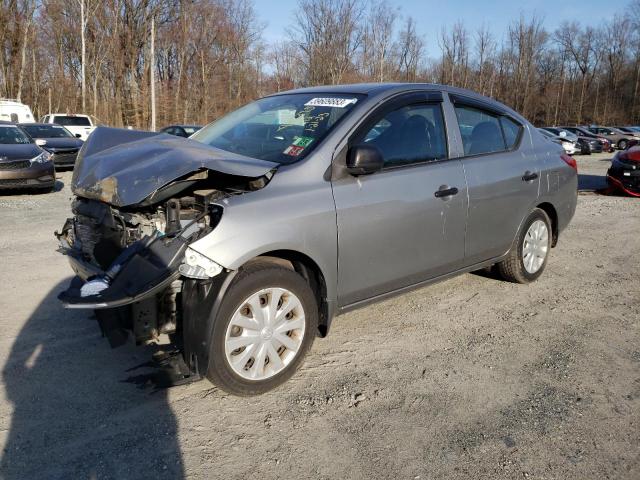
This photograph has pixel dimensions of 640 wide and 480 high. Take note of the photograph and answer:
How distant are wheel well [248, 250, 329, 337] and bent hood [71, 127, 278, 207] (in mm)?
499

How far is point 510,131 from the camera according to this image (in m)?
4.80

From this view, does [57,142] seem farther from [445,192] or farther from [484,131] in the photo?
[445,192]

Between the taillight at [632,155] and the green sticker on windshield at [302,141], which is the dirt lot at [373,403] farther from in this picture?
the taillight at [632,155]

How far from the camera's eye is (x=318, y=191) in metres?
3.21

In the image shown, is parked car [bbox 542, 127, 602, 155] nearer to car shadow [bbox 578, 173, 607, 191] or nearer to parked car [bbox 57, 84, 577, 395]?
car shadow [bbox 578, 173, 607, 191]

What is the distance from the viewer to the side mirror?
10.6 feet

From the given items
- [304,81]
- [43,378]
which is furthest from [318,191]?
[304,81]

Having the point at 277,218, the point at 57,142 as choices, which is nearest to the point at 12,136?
the point at 57,142

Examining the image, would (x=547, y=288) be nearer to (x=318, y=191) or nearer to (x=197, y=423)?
(x=318, y=191)

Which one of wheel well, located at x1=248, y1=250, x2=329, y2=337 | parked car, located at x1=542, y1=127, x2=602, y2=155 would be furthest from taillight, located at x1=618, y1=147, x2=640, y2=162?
parked car, located at x1=542, y1=127, x2=602, y2=155

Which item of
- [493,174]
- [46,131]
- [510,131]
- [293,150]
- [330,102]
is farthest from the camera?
[46,131]

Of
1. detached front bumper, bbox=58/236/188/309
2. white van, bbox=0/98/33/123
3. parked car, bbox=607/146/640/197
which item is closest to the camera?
detached front bumper, bbox=58/236/188/309

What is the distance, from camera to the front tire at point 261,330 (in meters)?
2.87

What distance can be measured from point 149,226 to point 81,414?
1104mm
